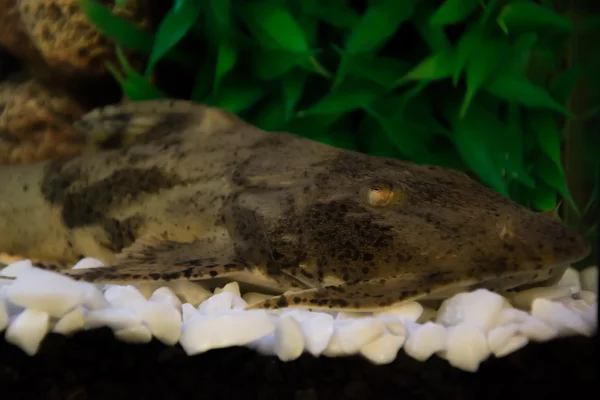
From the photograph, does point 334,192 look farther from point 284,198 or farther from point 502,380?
point 502,380

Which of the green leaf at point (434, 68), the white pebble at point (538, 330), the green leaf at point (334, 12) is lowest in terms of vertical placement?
the white pebble at point (538, 330)

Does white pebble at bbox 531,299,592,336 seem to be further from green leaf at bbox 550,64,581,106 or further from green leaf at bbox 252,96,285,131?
green leaf at bbox 252,96,285,131

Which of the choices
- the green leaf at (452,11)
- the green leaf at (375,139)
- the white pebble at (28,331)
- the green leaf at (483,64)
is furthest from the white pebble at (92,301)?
the green leaf at (452,11)

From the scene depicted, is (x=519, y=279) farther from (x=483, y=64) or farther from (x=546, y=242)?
(x=483, y=64)

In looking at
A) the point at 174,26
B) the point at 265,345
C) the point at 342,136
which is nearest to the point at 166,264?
the point at 265,345

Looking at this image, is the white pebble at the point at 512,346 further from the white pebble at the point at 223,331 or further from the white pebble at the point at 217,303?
the white pebble at the point at 217,303

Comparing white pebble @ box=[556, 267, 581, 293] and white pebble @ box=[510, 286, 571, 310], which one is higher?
white pebble @ box=[510, 286, 571, 310]

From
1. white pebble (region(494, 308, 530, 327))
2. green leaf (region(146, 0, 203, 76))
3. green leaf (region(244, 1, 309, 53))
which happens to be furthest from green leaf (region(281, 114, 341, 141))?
white pebble (region(494, 308, 530, 327))
